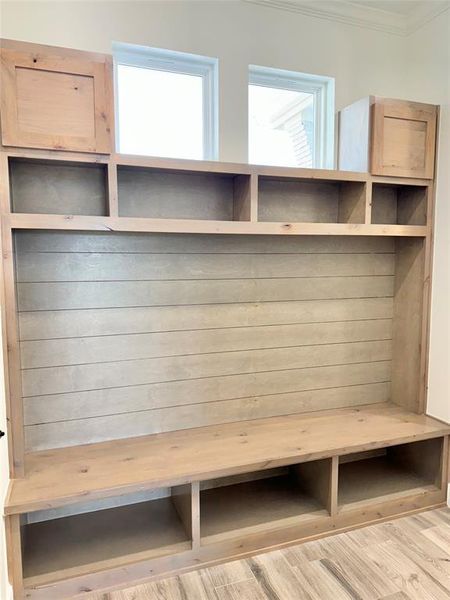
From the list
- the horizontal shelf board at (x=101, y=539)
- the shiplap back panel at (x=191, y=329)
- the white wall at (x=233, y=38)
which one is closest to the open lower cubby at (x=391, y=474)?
the shiplap back panel at (x=191, y=329)

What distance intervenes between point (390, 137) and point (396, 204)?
476mm

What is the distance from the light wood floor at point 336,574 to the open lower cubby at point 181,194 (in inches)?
63.3

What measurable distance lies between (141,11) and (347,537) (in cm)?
270

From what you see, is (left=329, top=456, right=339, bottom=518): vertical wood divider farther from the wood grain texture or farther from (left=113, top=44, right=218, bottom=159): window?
(left=113, top=44, right=218, bottom=159): window

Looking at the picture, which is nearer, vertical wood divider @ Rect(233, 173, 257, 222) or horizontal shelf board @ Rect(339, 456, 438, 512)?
vertical wood divider @ Rect(233, 173, 257, 222)

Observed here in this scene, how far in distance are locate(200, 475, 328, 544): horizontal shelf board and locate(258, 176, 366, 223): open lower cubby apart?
4.86 feet

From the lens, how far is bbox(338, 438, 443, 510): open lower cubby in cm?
233

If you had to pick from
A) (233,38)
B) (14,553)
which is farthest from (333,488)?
(233,38)

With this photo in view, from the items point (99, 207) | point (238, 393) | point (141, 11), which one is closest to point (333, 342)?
point (238, 393)

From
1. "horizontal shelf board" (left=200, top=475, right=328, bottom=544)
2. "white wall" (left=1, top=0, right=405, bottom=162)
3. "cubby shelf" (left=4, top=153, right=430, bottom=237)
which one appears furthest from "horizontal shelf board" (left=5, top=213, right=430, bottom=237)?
"horizontal shelf board" (left=200, top=475, right=328, bottom=544)

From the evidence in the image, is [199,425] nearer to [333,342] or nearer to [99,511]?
[99,511]

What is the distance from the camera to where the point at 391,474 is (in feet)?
8.37

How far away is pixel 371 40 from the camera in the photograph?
245 cm

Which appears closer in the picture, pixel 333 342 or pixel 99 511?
pixel 99 511
